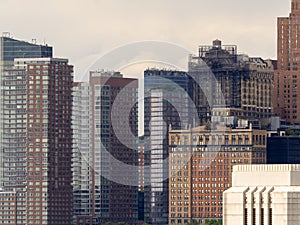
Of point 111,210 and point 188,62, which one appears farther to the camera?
point 111,210

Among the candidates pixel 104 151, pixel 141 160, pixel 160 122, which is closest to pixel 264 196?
pixel 160 122

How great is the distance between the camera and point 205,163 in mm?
184000

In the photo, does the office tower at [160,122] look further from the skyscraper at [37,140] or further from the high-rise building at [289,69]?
the high-rise building at [289,69]

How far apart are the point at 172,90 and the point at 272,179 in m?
121

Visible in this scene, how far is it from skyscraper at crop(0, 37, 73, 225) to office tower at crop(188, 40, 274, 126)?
1132 centimetres

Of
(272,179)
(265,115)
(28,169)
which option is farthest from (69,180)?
(272,179)

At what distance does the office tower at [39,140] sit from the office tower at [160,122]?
6740 millimetres

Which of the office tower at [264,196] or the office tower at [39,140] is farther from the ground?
the office tower at [39,140]

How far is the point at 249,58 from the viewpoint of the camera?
636 ft

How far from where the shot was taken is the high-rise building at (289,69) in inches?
7564

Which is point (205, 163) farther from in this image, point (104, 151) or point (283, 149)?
point (104, 151)

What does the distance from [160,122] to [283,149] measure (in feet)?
35.4

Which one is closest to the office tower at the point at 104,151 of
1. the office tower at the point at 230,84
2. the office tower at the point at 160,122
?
the office tower at the point at 160,122

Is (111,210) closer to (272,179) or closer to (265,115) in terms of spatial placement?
(265,115)
